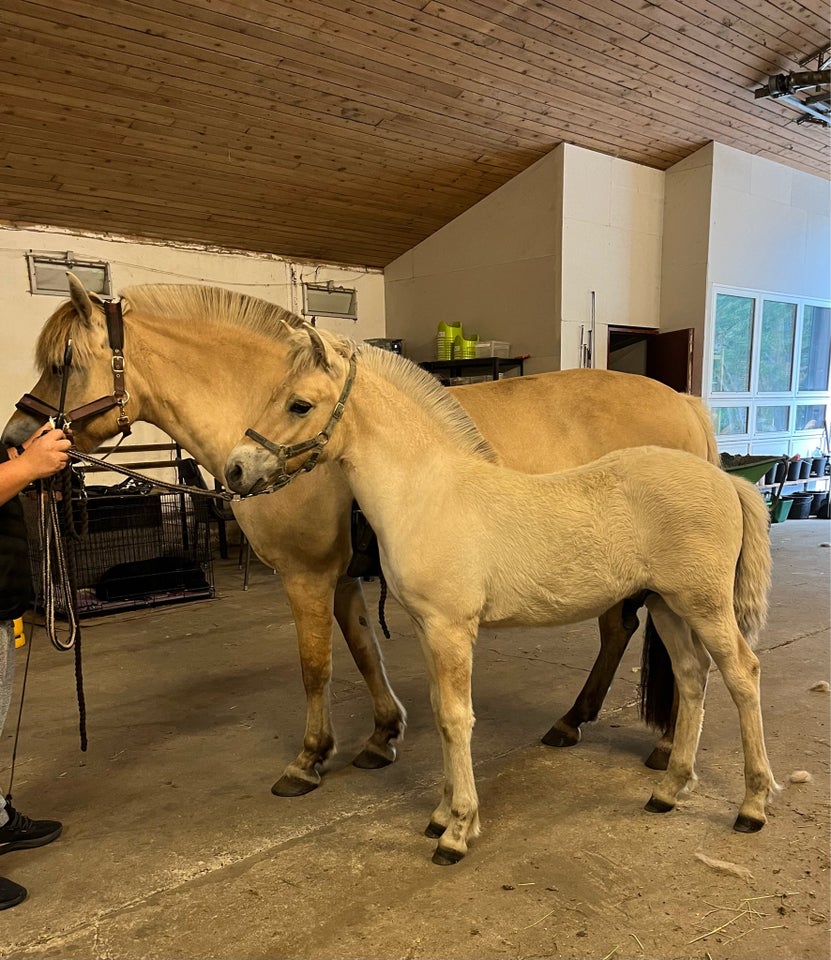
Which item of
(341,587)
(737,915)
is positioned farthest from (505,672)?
(737,915)

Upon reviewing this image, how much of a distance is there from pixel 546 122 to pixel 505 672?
198 inches

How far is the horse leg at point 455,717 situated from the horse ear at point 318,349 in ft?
2.60

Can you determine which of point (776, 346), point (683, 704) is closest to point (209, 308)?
point (683, 704)

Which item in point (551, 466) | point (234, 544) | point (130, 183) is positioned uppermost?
point (130, 183)

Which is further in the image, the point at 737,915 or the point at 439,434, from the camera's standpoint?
the point at 439,434

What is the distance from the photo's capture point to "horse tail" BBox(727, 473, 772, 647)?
6.98 ft

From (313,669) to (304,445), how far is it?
3.25 feet

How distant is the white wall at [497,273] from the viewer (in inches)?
264

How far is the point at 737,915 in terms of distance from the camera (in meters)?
1.75

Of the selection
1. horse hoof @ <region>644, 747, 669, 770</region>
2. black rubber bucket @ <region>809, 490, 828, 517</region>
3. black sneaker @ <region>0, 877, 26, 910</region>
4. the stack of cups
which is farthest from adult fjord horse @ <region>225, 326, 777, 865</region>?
A: black rubber bucket @ <region>809, 490, 828, 517</region>

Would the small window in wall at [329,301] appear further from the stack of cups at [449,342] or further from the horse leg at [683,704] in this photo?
the horse leg at [683,704]

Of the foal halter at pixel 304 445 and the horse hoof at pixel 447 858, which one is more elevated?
the foal halter at pixel 304 445

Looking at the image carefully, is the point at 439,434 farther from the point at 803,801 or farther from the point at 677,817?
the point at 803,801

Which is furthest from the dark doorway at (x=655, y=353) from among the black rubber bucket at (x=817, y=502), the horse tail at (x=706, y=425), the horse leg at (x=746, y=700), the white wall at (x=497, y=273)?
the horse leg at (x=746, y=700)
